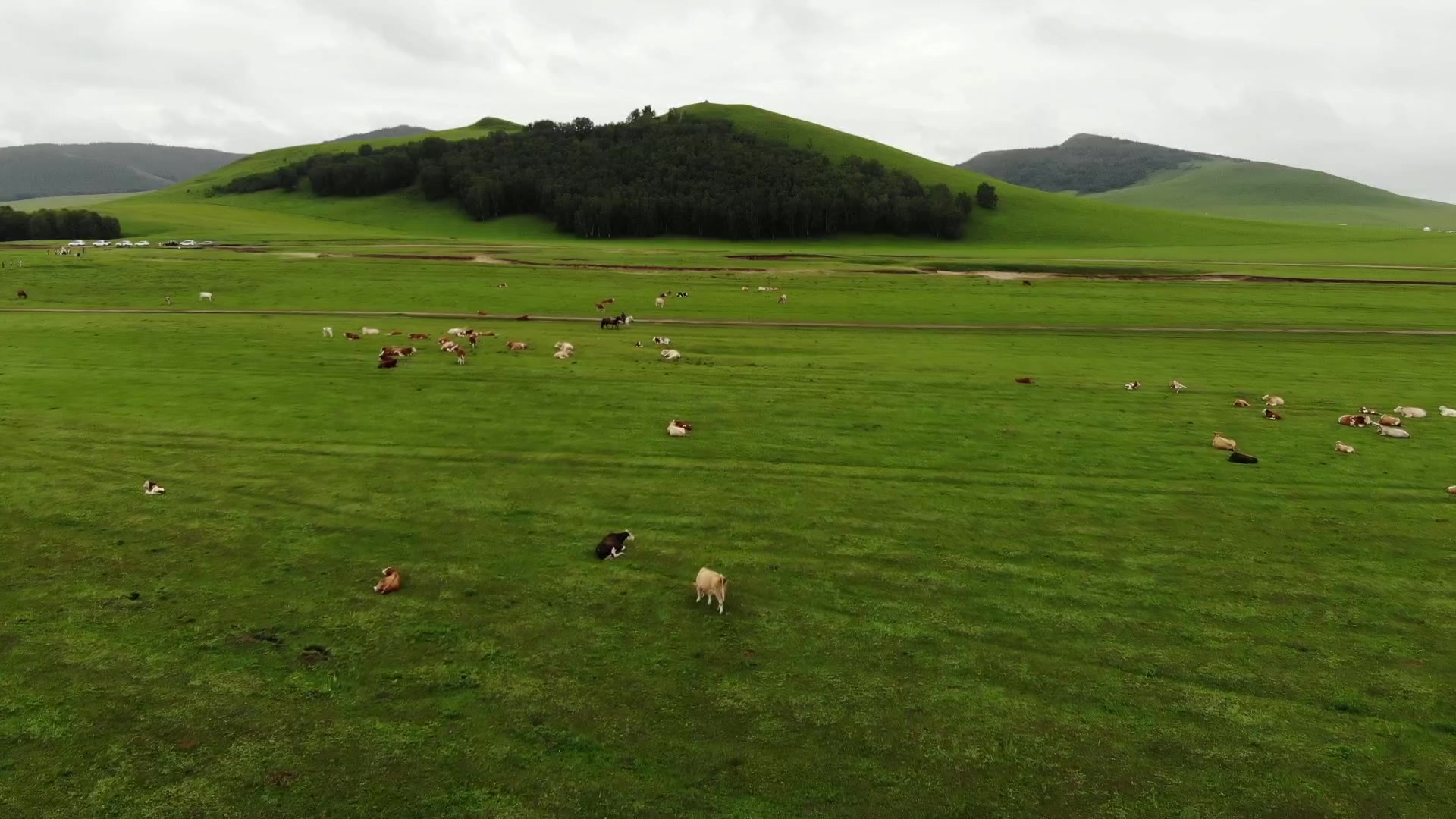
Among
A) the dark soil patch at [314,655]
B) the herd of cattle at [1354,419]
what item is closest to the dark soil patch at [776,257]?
the herd of cattle at [1354,419]

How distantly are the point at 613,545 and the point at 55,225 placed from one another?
154 m

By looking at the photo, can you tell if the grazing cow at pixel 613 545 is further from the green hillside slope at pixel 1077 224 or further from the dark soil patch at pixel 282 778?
the green hillside slope at pixel 1077 224

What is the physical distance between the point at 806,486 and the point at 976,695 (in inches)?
351

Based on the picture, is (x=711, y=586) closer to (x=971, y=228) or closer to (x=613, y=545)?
(x=613, y=545)

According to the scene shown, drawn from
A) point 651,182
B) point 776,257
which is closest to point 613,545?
point 776,257

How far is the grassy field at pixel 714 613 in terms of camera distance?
9.70 m

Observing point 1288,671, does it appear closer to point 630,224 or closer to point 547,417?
point 547,417

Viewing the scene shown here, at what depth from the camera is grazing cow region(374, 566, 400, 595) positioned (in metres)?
13.9

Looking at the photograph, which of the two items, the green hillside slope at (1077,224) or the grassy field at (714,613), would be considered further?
the green hillside slope at (1077,224)

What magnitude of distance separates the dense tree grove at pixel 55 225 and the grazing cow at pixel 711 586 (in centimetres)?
15281

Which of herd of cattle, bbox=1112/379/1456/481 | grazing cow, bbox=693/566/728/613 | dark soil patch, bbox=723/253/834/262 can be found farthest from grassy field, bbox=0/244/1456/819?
dark soil patch, bbox=723/253/834/262

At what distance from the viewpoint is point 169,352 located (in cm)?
3562

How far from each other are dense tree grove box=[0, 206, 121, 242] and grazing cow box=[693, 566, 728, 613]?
15281cm

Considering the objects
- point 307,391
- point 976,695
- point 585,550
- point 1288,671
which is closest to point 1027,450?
point 1288,671
